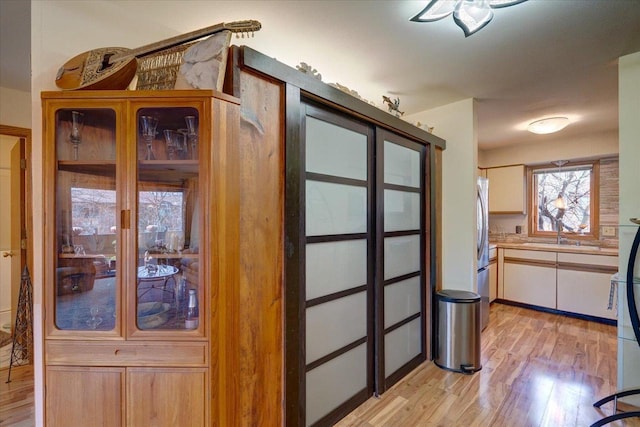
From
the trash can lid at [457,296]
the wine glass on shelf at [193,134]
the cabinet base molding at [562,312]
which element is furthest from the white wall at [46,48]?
the cabinet base molding at [562,312]

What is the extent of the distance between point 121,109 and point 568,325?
5.06 meters

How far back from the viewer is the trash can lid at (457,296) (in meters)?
2.63

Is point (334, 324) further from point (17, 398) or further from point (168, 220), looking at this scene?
point (17, 398)

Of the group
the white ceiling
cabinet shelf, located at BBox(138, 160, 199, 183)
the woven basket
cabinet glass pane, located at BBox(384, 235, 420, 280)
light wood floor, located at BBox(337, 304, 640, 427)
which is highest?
the white ceiling

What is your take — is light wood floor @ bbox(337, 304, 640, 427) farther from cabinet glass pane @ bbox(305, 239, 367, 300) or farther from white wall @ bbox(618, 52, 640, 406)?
cabinet glass pane @ bbox(305, 239, 367, 300)

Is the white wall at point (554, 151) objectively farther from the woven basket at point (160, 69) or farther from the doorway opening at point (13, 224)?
the doorway opening at point (13, 224)

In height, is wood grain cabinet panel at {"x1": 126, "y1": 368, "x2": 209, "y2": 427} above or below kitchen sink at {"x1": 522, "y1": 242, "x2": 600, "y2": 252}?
below

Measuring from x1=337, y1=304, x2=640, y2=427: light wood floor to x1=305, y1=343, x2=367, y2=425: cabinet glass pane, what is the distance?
0.57 feet

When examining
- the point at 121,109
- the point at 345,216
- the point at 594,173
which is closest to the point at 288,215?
the point at 345,216

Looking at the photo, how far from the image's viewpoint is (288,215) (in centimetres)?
161

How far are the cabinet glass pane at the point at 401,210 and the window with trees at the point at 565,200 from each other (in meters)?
3.20

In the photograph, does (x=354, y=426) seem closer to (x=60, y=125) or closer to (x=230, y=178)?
(x=230, y=178)

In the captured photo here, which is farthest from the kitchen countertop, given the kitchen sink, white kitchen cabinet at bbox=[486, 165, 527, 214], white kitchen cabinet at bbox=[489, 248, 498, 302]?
white kitchen cabinet at bbox=[486, 165, 527, 214]

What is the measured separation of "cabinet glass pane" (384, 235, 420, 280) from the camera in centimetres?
242
